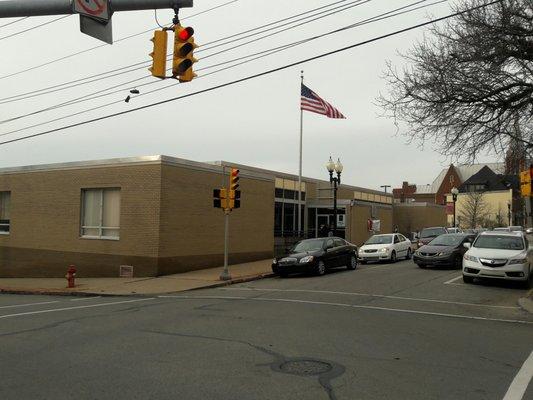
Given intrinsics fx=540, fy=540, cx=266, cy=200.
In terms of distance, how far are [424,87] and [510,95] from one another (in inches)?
91.7

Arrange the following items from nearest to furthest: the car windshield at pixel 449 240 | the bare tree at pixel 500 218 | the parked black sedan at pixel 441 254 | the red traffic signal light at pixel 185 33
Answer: the red traffic signal light at pixel 185 33, the parked black sedan at pixel 441 254, the car windshield at pixel 449 240, the bare tree at pixel 500 218

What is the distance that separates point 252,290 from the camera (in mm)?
16594

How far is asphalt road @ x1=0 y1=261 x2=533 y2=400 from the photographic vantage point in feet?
19.6

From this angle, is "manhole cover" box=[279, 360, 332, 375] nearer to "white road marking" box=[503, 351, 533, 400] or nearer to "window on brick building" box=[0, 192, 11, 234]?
"white road marking" box=[503, 351, 533, 400]

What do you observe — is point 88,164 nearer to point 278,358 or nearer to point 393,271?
point 393,271

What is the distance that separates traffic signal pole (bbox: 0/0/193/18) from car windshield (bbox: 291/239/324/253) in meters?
13.1

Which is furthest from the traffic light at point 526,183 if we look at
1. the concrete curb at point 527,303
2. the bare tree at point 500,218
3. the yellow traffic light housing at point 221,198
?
the bare tree at point 500,218

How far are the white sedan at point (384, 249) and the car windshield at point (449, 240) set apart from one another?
287 cm

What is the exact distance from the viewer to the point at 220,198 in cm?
1922

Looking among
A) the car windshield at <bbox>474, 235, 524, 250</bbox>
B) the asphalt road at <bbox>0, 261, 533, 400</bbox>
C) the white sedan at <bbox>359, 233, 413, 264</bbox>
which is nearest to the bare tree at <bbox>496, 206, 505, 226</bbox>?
the white sedan at <bbox>359, 233, 413, 264</bbox>

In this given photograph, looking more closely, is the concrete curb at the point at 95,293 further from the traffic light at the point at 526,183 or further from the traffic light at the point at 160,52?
the traffic light at the point at 526,183

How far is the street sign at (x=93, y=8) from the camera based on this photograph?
28.9 feet

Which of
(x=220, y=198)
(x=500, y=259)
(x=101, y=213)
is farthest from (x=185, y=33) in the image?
(x=101, y=213)

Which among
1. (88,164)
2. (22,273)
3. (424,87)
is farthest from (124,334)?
(22,273)
